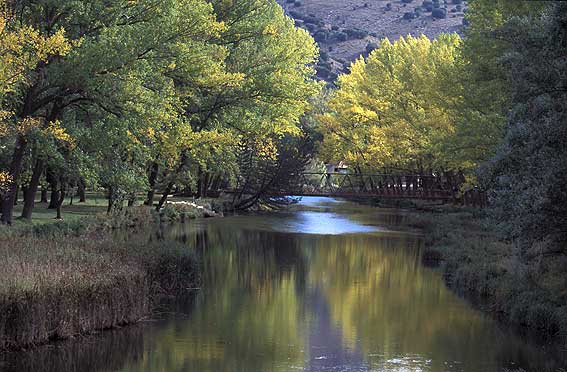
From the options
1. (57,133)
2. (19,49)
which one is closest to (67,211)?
(57,133)

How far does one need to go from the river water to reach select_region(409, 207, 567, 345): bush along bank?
0.70m

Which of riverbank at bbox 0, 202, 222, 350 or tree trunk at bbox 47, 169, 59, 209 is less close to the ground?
tree trunk at bbox 47, 169, 59, 209

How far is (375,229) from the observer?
4928 centimetres

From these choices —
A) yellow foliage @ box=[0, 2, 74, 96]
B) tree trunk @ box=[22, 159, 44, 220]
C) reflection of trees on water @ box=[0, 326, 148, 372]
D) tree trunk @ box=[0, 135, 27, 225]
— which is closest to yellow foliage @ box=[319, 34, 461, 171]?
tree trunk @ box=[22, 159, 44, 220]

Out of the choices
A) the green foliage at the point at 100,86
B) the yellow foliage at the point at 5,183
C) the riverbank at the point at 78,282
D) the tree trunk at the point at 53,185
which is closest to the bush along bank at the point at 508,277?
the riverbank at the point at 78,282

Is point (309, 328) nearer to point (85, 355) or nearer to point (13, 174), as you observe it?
point (85, 355)

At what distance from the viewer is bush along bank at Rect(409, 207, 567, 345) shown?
22.5 meters

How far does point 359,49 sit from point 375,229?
5754 inches

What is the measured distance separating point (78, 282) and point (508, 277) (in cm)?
1332

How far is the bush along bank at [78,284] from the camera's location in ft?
60.0

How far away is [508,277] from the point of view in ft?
87.4

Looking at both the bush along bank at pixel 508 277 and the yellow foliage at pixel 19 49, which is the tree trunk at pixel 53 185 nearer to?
the yellow foliage at pixel 19 49

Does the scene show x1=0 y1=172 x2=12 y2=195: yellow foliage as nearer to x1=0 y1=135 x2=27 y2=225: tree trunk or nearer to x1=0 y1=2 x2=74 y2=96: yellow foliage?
x1=0 y1=135 x2=27 y2=225: tree trunk

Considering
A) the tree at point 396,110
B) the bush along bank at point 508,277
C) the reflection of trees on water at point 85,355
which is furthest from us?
the tree at point 396,110
